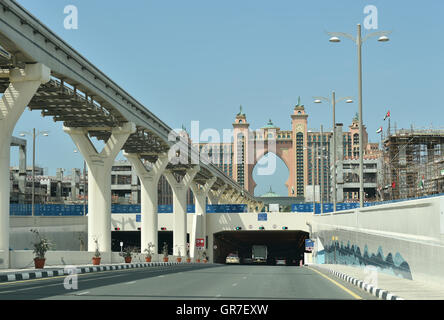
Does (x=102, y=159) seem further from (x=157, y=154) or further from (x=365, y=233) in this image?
(x=365, y=233)

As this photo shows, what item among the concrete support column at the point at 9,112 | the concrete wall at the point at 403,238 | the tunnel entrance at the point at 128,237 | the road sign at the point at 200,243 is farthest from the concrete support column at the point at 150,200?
the tunnel entrance at the point at 128,237

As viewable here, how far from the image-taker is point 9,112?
2608 centimetres

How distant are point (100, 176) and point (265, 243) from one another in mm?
83184

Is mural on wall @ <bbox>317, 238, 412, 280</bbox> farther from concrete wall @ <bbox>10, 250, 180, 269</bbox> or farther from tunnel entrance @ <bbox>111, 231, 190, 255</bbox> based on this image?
tunnel entrance @ <bbox>111, 231, 190, 255</bbox>

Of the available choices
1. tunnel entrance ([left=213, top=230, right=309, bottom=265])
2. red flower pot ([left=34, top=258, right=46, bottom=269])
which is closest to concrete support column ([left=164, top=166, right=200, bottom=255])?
tunnel entrance ([left=213, top=230, right=309, bottom=265])

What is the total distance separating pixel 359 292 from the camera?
1784 centimetres

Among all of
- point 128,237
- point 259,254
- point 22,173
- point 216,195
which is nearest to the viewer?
point 22,173

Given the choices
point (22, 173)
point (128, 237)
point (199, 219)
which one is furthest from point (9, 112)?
point (128, 237)

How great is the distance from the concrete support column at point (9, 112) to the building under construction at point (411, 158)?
6347 centimetres

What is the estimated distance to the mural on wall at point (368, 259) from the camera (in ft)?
62.4

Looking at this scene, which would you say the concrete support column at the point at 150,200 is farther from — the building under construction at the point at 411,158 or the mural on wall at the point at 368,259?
the building under construction at the point at 411,158

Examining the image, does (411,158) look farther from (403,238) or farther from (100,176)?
(403,238)

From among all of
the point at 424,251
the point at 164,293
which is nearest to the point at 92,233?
the point at 164,293
